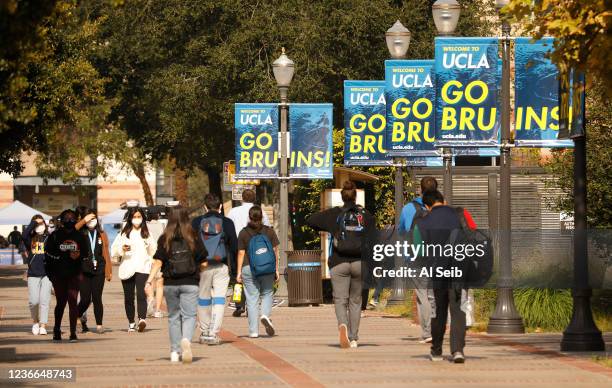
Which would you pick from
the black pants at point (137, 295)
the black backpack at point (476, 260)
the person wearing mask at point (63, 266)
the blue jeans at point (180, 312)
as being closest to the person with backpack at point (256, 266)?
the person wearing mask at point (63, 266)

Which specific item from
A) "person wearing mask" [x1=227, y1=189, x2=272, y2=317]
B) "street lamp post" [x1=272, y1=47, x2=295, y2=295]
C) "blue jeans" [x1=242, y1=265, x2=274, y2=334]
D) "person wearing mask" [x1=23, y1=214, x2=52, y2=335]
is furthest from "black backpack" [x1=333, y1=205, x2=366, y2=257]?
"street lamp post" [x1=272, y1=47, x2=295, y2=295]

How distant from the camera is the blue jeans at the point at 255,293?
1808cm

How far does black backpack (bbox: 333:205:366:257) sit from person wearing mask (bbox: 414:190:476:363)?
754 mm

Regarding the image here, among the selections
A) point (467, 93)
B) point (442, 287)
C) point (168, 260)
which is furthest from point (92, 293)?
point (442, 287)

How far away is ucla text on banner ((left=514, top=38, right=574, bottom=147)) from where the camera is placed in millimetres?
18609

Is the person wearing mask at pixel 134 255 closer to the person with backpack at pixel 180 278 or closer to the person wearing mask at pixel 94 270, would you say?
the person wearing mask at pixel 94 270

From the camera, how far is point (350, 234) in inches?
636

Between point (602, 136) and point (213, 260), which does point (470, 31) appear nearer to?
point (602, 136)

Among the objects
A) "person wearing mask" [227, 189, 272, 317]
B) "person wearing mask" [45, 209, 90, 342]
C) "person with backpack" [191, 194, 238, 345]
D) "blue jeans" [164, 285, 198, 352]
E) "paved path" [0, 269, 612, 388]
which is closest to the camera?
"paved path" [0, 269, 612, 388]

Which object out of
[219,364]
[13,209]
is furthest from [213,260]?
[13,209]

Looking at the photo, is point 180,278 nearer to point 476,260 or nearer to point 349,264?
point 349,264

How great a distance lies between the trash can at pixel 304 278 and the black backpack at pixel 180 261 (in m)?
10.6

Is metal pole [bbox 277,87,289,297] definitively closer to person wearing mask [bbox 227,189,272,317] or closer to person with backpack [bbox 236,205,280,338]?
person wearing mask [bbox 227,189,272,317]

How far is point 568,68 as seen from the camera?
568 inches
